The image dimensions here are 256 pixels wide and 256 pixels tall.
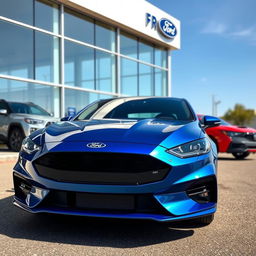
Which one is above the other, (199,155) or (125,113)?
(125,113)

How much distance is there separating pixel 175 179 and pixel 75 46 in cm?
1243

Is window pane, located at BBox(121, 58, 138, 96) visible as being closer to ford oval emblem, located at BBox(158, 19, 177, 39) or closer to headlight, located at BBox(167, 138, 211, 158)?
ford oval emblem, located at BBox(158, 19, 177, 39)

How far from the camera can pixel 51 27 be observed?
1320 cm

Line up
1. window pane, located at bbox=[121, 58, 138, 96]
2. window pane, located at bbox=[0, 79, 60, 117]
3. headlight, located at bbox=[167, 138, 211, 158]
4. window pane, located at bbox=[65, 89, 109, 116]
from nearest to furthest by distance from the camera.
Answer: headlight, located at bbox=[167, 138, 211, 158], window pane, located at bbox=[0, 79, 60, 117], window pane, located at bbox=[65, 89, 109, 116], window pane, located at bbox=[121, 58, 138, 96]

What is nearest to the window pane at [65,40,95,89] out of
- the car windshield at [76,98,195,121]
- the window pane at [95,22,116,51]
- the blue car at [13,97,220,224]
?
the window pane at [95,22,116,51]

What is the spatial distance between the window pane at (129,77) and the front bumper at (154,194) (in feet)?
46.9

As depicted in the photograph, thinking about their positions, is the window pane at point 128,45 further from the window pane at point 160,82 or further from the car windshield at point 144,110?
the car windshield at point 144,110

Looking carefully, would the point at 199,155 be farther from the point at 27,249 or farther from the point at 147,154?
the point at 27,249

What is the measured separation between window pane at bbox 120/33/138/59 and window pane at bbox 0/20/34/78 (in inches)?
218

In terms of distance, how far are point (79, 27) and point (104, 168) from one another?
12.7 metres

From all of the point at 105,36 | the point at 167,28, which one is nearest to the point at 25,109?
the point at 105,36

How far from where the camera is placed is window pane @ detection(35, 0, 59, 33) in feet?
41.6

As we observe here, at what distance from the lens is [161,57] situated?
20078mm

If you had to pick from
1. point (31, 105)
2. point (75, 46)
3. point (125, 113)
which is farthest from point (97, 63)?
point (125, 113)
